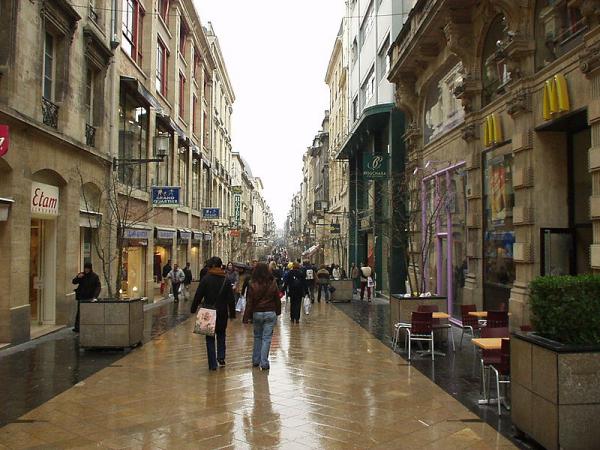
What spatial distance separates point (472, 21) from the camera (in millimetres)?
14289

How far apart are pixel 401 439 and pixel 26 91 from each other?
10681 millimetres

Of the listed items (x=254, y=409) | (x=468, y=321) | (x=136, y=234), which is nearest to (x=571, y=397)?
(x=254, y=409)

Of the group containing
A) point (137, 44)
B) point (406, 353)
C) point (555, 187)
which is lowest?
point (406, 353)

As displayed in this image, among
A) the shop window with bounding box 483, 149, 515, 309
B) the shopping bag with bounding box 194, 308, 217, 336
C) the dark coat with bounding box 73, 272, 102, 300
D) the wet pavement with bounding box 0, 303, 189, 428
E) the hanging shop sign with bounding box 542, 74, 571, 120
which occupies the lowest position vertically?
the wet pavement with bounding box 0, 303, 189, 428

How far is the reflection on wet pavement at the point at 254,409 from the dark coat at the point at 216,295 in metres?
0.86

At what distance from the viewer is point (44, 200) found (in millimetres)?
13531

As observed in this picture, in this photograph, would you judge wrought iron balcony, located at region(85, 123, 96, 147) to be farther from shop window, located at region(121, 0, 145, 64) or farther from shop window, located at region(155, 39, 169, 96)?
shop window, located at region(155, 39, 169, 96)

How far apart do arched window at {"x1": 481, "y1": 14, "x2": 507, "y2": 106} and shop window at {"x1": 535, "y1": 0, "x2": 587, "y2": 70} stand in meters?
1.51

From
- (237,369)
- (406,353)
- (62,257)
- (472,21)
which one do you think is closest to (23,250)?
(62,257)

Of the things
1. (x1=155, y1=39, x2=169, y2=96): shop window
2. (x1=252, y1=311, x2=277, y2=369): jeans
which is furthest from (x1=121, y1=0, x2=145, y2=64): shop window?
(x1=252, y1=311, x2=277, y2=369): jeans

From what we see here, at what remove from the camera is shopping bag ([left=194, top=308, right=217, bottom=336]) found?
867cm

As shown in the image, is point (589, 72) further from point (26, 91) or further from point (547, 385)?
point (26, 91)

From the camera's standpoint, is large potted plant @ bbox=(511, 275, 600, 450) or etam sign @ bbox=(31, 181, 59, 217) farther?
etam sign @ bbox=(31, 181, 59, 217)

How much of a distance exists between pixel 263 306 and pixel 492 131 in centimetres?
710
